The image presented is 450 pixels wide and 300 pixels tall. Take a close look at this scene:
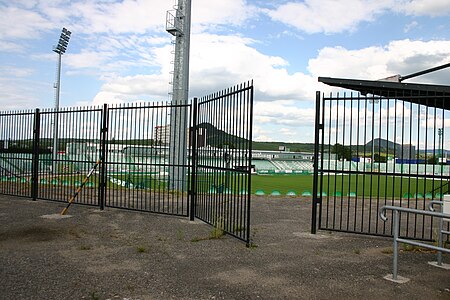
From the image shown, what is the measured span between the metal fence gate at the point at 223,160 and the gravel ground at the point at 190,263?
0.45m

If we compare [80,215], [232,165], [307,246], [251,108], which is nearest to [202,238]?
[232,165]

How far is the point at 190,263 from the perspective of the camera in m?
5.82

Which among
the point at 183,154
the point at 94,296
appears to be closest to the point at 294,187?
the point at 183,154

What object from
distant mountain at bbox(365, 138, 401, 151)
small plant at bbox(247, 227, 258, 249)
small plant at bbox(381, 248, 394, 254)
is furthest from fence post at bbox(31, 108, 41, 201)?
small plant at bbox(381, 248, 394, 254)

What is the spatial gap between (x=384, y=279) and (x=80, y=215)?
7.37 meters

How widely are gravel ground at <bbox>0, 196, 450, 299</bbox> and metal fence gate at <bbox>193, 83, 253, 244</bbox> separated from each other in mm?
450

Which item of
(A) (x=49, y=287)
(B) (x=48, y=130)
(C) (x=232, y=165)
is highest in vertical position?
(B) (x=48, y=130)

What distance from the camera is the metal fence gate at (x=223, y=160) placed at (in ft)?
22.7

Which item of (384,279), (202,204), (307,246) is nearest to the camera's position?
(384,279)

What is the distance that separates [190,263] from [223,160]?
2565 millimetres

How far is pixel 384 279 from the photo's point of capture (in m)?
5.23

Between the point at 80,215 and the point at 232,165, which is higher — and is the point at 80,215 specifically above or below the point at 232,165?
below

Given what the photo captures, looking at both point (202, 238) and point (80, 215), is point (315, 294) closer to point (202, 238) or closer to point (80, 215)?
point (202, 238)

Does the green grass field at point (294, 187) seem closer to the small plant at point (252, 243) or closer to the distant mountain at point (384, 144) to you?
the distant mountain at point (384, 144)
